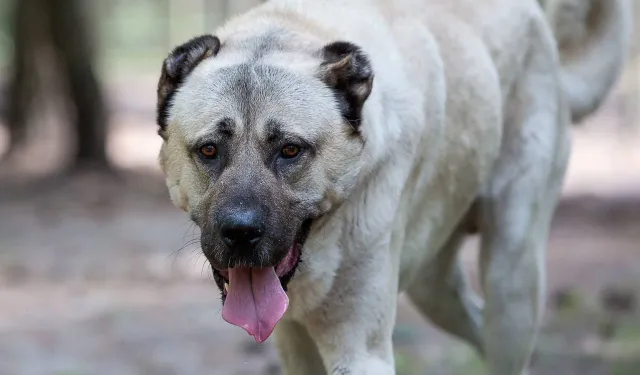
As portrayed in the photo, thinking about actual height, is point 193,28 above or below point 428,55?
below

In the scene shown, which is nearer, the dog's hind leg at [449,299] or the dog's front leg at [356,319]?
the dog's front leg at [356,319]

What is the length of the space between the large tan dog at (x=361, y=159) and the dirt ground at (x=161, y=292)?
0.47m

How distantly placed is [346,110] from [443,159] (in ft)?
3.22

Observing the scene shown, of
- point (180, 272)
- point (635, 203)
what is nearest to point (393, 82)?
point (180, 272)

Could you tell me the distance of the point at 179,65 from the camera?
368 cm

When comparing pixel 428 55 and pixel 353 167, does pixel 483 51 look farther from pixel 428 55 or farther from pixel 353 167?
pixel 353 167

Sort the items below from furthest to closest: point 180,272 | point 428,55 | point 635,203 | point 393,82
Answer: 1. point 635,203
2. point 180,272
3. point 428,55
4. point 393,82

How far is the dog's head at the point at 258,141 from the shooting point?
336 centimetres

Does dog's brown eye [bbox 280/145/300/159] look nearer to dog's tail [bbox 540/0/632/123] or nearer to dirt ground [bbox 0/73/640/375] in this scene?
dirt ground [bbox 0/73/640/375]

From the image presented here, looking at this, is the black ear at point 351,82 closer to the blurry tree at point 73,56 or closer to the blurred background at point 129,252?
the blurred background at point 129,252

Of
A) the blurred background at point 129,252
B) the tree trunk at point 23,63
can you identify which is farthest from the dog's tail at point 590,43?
the tree trunk at point 23,63

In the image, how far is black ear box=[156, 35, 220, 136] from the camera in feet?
12.1

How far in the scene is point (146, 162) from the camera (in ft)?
51.3

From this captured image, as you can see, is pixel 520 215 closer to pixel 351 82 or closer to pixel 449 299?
pixel 449 299
